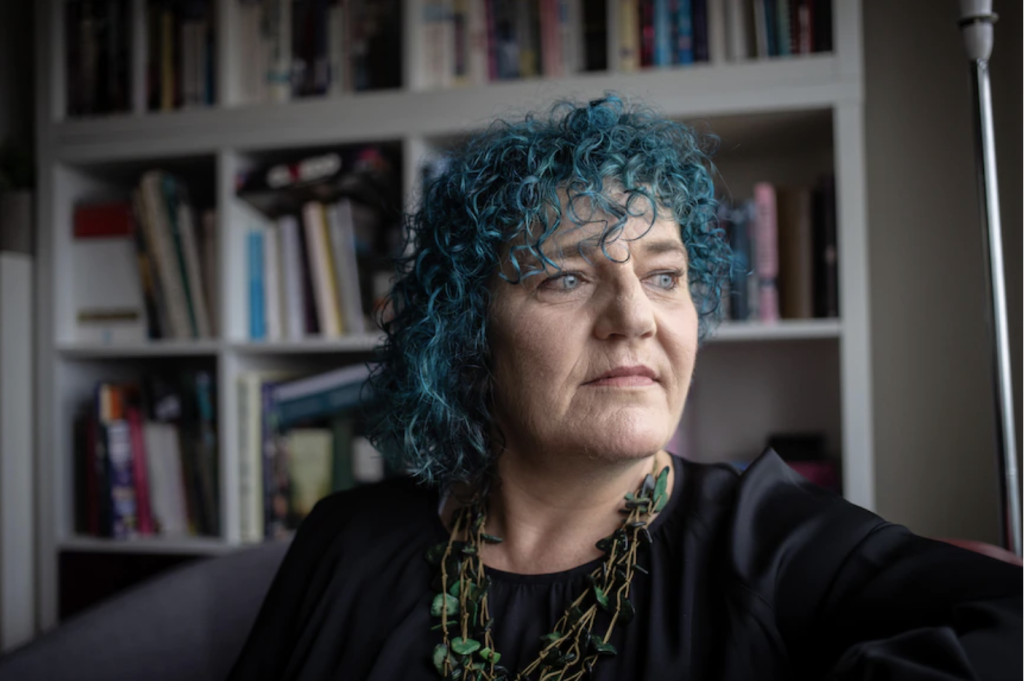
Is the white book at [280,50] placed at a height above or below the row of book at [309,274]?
above

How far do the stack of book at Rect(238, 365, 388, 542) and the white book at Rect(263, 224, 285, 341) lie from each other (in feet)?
0.49

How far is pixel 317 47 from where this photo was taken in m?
1.94

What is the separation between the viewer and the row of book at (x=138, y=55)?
2014 mm

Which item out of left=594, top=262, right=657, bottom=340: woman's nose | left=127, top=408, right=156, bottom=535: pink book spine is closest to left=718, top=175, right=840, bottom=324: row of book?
left=594, top=262, right=657, bottom=340: woman's nose

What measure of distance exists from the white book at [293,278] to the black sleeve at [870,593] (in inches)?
53.4

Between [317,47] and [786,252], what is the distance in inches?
52.1

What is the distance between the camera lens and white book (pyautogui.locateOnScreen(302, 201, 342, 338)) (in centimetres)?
190

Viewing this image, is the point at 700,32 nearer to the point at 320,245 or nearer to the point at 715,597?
the point at 320,245

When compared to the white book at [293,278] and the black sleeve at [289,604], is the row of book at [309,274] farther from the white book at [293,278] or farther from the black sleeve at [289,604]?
the black sleeve at [289,604]

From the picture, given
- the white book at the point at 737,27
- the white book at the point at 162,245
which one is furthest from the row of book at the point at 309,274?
the white book at the point at 737,27

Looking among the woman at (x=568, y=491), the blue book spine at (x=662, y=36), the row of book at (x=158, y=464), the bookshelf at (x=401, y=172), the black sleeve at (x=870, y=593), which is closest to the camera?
the black sleeve at (x=870, y=593)

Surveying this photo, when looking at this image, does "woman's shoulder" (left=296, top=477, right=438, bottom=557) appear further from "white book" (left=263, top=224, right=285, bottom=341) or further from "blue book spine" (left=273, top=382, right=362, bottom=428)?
"white book" (left=263, top=224, right=285, bottom=341)

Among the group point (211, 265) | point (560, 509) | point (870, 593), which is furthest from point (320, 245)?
point (870, 593)

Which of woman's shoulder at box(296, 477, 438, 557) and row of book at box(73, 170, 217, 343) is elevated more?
row of book at box(73, 170, 217, 343)
